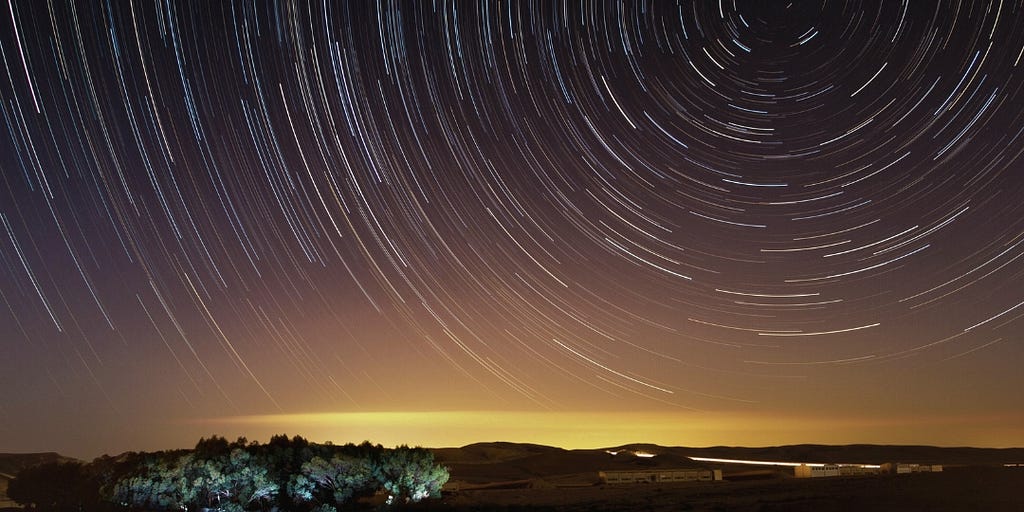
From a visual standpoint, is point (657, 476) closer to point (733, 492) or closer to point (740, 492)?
point (733, 492)

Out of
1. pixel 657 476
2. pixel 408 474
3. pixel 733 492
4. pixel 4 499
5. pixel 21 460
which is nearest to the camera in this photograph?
pixel 408 474

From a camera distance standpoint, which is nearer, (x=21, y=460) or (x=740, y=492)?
(x=740, y=492)

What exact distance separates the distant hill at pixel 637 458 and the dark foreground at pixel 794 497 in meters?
17.6

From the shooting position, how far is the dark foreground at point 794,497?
38938 millimetres

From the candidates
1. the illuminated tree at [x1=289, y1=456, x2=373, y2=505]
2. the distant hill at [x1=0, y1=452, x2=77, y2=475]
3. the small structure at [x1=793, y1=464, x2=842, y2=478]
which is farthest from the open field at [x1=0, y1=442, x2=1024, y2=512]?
the distant hill at [x1=0, y1=452, x2=77, y2=475]

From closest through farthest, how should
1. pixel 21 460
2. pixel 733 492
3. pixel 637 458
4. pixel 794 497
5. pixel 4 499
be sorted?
pixel 794 497 < pixel 733 492 < pixel 4 499 < pixel 637 458 < pixel 21 460

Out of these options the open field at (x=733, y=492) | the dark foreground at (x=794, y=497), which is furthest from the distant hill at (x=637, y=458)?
the dark foreground at (x=794, y=497)

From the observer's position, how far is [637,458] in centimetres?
10625

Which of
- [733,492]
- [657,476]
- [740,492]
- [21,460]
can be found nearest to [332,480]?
[733,492]

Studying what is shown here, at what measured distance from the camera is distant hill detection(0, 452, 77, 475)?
119m

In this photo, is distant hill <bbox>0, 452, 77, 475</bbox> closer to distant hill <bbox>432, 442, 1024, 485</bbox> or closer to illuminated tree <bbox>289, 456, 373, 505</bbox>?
distant hill <bbox>432, 442, 1024, 485</bbox>

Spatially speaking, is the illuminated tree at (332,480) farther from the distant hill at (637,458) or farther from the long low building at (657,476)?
the long low building at (657,476)

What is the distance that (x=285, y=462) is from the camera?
157 ft

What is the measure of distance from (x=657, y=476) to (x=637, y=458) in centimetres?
3256
